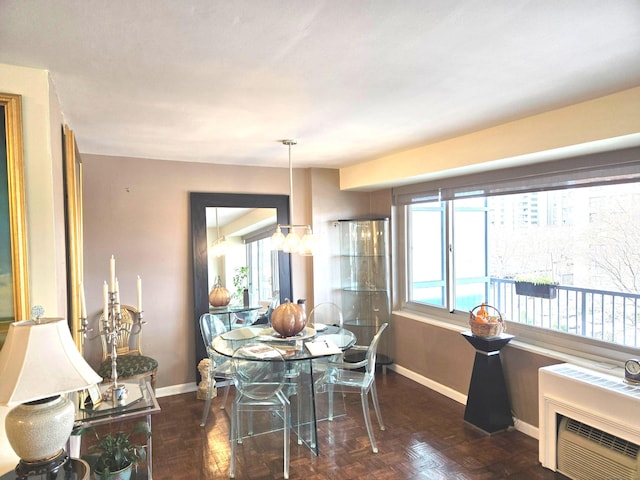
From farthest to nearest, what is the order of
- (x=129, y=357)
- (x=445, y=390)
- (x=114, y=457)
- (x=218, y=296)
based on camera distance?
(x=218, y=296)
(x=445, y=390)
(x=129, y=357)
(x=114, y=457)

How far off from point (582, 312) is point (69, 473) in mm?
3320

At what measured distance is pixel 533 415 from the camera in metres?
3.25

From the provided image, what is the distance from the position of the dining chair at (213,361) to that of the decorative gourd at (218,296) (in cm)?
25

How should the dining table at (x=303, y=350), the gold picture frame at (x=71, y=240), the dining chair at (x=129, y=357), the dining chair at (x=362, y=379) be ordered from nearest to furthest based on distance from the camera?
the gold picture frame at (x=71, y=240)
the dining table at (x=303, y=350)
the dining chair at (x=362, y=379)
the dining chair at (x=129, y=357)

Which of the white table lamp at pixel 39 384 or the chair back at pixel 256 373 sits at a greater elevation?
the white table lamp at pixel 39 384

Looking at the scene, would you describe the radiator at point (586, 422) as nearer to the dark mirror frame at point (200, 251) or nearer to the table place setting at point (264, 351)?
the table place setting at point (264, 351)

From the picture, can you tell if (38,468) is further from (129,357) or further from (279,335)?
(129,357)

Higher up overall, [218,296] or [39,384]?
[39,384]

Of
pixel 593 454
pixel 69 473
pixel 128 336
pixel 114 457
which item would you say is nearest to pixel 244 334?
pixel 128 336

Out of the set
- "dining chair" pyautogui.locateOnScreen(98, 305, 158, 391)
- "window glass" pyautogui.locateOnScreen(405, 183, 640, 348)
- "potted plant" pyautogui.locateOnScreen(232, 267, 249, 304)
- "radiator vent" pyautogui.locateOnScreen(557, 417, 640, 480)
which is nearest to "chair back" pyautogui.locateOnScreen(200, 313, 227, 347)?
"potted plant" pyautogui.locateOnScreen(232, 267, 249, 304)

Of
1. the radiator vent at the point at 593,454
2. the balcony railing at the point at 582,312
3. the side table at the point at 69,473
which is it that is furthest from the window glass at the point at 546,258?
the side table at the point at 69,473

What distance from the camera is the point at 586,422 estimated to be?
259 centimetres

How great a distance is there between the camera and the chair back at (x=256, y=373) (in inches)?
116

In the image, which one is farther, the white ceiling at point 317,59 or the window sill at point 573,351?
the window sill at point 573,351
